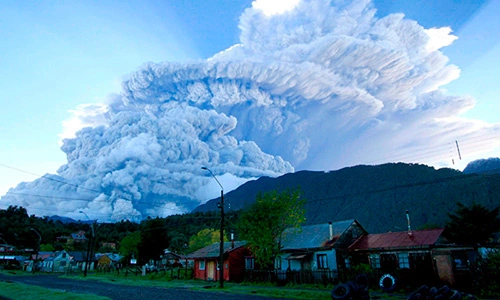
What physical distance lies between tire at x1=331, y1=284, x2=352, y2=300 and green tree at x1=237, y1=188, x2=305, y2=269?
19.6 metres

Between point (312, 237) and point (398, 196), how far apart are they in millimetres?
79892

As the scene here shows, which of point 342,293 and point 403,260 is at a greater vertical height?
point 403,260

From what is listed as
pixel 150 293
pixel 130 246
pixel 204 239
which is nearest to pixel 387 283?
pixel 150 293

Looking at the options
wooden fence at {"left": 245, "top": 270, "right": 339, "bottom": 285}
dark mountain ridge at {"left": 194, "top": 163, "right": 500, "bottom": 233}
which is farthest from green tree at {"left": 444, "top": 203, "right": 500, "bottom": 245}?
wooden fence at {"left": 245, "top": 270, "right": 339, "bottom": 285}

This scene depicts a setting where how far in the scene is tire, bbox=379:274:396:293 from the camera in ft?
85.1

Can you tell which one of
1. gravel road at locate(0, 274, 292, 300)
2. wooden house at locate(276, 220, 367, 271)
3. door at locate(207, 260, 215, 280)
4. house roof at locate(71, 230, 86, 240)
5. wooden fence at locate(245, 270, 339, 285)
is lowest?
gravel road at locate(0, 274, 292, 300)

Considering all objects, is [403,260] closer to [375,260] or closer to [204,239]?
[375,260]

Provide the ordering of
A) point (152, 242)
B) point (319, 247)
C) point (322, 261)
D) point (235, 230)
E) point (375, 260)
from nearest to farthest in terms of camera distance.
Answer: point (375, 260) < point (322, 261) < point (319, 247) < point (235, 230) < point (152, 242)

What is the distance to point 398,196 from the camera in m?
112

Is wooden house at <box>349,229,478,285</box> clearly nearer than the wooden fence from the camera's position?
Yes

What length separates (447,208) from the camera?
94375 mm

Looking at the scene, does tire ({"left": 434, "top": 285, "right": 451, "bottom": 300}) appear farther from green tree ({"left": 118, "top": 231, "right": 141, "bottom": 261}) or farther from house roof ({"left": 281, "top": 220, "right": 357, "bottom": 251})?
green tree ({"left": 118, "top": 231, "right": 141, "bottom": 261})

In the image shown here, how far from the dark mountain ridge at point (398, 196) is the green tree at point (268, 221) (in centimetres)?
2730

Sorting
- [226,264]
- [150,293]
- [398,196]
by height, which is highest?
[398,196]
